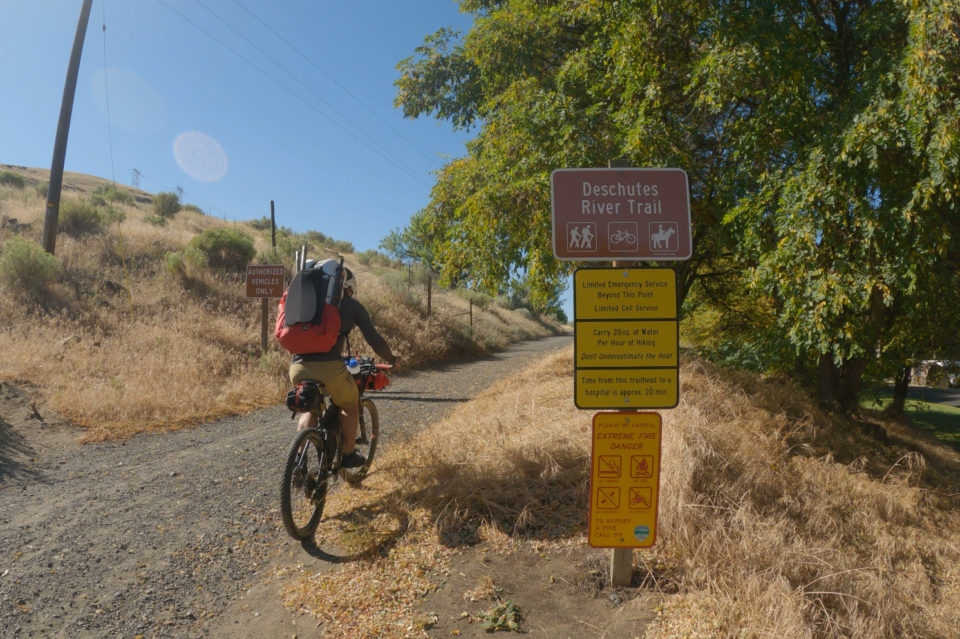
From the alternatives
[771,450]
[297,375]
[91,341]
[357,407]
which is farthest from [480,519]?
[91,341]

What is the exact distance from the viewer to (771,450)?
197 inches

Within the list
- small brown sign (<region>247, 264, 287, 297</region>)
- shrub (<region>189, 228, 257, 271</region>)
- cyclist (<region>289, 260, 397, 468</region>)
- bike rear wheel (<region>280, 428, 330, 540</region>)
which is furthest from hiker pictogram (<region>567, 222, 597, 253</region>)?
shrub (<region>189, 228, 257, 271</region>)

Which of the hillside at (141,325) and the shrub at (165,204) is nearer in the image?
the hillside at (141,325)

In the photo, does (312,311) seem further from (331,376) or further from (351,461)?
(351,461)

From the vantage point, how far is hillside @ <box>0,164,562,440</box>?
784cm

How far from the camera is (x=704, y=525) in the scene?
3.08m

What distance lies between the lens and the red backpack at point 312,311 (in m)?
3.58

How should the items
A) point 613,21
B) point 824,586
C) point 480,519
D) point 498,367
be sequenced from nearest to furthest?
1. point 824,586
2. point 480,519
3. point 613,21
4. point 498,367

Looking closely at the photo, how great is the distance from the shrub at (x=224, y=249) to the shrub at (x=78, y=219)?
310 cm

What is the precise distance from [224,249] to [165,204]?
42.1 ft

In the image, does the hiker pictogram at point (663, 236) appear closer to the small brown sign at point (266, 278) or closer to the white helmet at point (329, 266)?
the white helmet at point (329, 266)

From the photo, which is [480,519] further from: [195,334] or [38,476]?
[195,334]

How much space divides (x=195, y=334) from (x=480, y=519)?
383 inches

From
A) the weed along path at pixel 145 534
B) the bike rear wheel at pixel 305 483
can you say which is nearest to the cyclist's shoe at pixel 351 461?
the bike rear wheel at pixel 305 483
